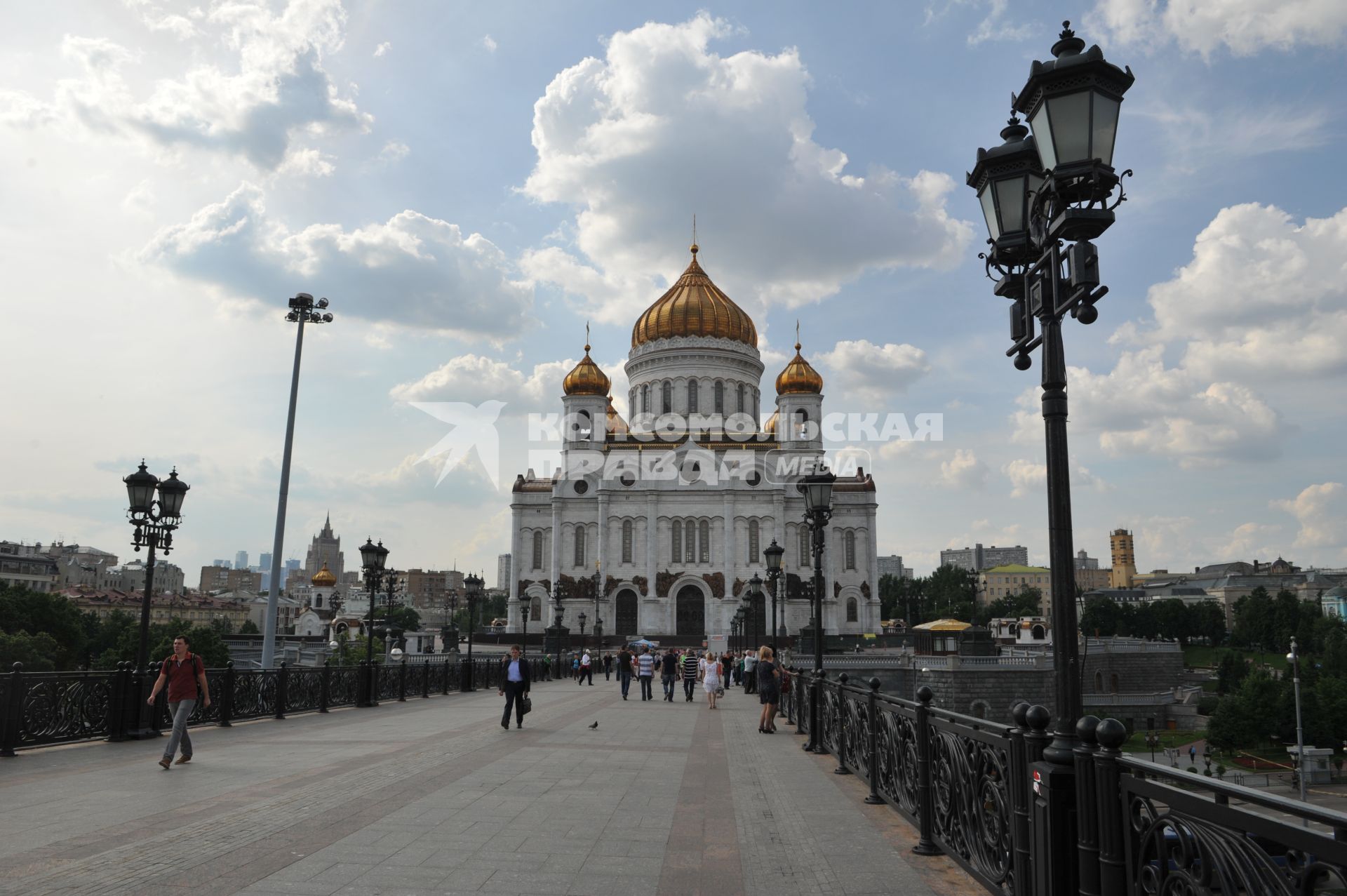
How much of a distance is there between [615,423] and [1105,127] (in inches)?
2373

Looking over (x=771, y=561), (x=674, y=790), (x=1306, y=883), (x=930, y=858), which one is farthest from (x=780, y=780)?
(x=771, y=561)

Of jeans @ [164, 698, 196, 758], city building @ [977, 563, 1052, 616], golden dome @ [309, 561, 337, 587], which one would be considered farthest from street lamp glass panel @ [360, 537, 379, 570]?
city building @ [977, 563, 1052, 616]

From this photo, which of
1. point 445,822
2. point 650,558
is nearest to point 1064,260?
point 445,822

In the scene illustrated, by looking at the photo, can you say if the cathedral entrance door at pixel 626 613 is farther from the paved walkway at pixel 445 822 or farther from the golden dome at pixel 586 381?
the paved walkway at pixel 445 822

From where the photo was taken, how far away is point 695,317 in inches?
2427

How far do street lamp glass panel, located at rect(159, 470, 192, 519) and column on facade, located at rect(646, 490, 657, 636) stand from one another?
42487 mm

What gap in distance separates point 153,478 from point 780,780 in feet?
34.8

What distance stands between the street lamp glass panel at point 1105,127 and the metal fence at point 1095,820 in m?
3.19

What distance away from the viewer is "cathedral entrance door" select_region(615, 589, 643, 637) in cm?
5619

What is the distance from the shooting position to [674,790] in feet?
30.2

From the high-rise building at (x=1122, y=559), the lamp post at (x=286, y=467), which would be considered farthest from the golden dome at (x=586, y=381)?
the high-rise building at (x=1122, y=559)

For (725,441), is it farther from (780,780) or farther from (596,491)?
(780,780)

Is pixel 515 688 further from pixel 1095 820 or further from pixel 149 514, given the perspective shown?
pixel 1095 820

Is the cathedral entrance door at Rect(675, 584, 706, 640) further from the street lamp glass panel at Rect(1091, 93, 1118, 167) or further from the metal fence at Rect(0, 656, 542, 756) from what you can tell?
the street lamp glass panel at Rect(1091, 93, 1118, 167)
